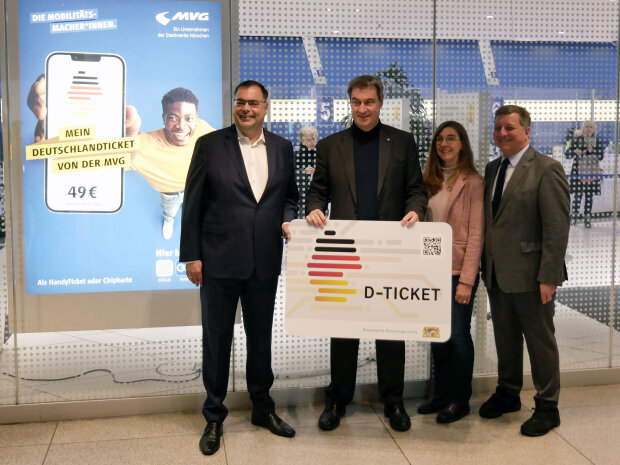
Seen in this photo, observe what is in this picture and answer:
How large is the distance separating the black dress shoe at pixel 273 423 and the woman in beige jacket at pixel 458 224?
2.73 ft

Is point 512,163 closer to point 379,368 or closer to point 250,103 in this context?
point 379,368

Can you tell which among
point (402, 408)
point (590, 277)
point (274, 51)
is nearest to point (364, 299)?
point (402, 408)

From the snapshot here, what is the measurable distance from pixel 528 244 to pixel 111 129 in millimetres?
2289

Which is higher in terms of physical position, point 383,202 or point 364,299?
point 383,202

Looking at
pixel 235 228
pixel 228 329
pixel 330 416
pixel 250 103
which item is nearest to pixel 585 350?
pixel 330 416

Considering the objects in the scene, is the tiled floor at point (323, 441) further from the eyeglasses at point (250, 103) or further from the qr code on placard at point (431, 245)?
the eyeglasses at point (250, 103)

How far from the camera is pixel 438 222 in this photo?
339 cm

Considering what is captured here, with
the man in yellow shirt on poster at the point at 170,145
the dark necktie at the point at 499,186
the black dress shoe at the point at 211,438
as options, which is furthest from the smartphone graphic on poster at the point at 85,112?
the dark necktie at the point at 499,186

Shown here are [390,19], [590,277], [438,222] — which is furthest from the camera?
[590,277]

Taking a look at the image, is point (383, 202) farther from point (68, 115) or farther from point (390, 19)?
point (68, 115)

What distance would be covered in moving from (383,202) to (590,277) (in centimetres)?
168

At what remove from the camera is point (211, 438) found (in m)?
3.51

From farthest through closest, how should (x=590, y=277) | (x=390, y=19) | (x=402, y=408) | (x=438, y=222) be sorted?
(x=590, y=277) < (x=390, y=19) < (x=402, y=408) < (x=438, y=222)

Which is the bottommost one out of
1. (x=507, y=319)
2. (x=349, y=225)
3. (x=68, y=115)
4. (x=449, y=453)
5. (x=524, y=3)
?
(x=449, y=453)
